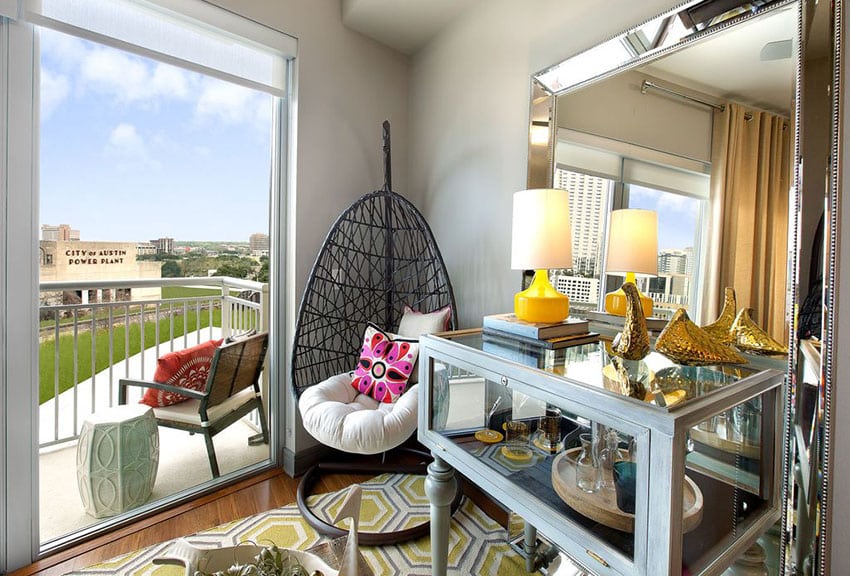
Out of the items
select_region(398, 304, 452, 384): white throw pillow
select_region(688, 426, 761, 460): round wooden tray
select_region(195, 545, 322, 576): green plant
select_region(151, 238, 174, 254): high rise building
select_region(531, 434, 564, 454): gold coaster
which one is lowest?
select_region(195, 545, 322, 576): green plant

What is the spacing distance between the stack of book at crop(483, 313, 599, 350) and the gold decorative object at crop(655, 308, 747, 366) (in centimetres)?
24

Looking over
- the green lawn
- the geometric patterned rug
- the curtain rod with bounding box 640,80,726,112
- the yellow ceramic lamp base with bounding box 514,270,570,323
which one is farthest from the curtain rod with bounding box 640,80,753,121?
the green lawn

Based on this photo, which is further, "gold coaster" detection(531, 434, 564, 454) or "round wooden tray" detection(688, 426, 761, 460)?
"gold coaster" detection(531, 434, 564, 454)

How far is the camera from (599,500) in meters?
0.86

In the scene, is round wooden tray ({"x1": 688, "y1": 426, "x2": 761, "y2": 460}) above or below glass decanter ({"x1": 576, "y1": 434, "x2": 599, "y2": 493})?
above

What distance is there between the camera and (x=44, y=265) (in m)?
1.61

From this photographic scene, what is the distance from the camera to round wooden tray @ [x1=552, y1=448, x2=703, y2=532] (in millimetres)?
741

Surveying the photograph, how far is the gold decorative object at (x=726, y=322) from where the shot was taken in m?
1.08

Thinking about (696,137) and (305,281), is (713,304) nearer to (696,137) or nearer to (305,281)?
(696,137)

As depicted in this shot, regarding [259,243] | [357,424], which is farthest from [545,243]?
[259,243]

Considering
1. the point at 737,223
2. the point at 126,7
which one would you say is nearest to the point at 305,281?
the point at 126,7

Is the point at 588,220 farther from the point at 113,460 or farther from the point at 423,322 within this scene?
the point at 113,460

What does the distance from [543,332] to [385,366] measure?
1.02m

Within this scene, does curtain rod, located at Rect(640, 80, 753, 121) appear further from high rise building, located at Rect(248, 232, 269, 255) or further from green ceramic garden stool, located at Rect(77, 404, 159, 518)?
green ceramic garden stool, located at Rect(77, 404, 159, 518)
